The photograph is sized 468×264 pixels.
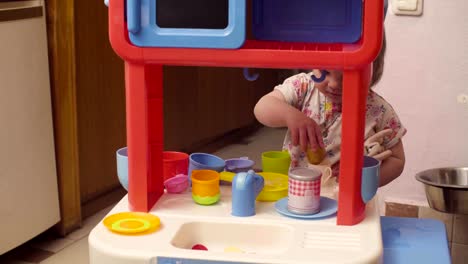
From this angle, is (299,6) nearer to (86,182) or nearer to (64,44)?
(64,44)

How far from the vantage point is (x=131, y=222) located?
3.21 ft

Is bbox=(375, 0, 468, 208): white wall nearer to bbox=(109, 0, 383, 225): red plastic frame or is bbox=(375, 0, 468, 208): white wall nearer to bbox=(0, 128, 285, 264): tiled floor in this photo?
bbox=(0, 128, 285, 264): tiled floor

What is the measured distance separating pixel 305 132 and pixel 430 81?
898mm

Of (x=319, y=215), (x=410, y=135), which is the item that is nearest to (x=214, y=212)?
(x=319, y=215)

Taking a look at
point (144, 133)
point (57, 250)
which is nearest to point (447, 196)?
point (144, 133)

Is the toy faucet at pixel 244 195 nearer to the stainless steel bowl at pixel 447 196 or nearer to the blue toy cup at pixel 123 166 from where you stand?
the blue toy cup at pixel 123 166

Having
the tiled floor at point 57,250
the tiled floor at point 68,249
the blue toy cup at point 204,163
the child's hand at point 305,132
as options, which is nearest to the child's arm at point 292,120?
the child's hand at point 305,132

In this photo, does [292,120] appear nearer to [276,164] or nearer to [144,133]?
[276,164]

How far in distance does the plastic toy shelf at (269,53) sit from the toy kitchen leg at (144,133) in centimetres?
3

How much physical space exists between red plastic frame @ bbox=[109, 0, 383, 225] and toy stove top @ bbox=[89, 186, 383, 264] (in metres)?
0.04

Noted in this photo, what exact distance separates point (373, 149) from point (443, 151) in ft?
2.26

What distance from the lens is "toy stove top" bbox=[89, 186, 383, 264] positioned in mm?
883

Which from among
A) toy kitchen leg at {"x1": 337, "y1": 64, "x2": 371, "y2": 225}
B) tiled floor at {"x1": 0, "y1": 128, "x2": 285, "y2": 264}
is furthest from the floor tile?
toy kitchen leg at {"x1": 337, "y1": 64, "x2": 371, "y2": 225}

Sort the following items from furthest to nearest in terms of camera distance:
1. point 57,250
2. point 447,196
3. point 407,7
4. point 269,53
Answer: point 57,250, point 407,7, point 447,196, point 269,53
